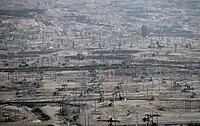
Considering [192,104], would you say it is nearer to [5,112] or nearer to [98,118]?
[98,118]

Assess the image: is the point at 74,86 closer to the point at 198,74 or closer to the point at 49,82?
the point at 49,82

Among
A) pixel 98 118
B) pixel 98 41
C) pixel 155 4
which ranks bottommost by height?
pixel 98 118

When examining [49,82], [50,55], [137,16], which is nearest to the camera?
[49,82]

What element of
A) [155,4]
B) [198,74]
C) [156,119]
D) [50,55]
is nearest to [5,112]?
[156,119]

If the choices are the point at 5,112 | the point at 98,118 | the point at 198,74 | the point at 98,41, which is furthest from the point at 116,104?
the point at 98,41

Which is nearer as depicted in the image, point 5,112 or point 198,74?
point 5,112

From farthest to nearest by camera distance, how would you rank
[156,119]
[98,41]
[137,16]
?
[137,16], [98,41], [156,119]

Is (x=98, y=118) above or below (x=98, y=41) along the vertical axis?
below
